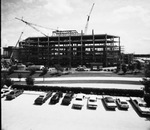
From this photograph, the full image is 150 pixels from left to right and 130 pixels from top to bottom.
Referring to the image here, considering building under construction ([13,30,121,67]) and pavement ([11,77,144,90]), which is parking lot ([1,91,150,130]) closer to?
pavement ([11,77,144,90])

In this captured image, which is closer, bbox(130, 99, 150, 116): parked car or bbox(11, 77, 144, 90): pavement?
bbox(130, 99, 150, 116): parked car

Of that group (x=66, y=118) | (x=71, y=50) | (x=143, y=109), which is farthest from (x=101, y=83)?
(x=71, y=50)

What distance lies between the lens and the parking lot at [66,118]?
15344 mm

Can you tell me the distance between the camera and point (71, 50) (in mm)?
89750

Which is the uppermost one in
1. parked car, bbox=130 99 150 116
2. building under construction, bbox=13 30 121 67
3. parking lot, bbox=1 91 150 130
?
building under construction, bbox=13 30 121 67

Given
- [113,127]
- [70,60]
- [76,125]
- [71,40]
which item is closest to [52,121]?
[76,125]

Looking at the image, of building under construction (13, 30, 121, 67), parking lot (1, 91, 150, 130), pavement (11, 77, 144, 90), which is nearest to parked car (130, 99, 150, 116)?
parking lot (1, 91, 150, 130)

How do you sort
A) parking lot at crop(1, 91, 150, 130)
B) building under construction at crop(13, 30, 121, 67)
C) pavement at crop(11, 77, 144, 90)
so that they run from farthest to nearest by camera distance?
building under construction at crop(13, 30, 121, 67)
pavement at crop(11, 77, 144, 90)
parking lot at crop(1, 91, 150, 130)

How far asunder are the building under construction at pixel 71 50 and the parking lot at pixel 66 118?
63302 millimetres

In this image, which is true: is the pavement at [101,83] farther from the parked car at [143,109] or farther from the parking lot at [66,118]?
the parking lot at [66,118]

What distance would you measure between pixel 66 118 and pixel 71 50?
245ft

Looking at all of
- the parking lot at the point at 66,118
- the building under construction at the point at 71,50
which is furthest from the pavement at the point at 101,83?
the building under construction at the point at 71,50

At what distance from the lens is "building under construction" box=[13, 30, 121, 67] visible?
84.9m

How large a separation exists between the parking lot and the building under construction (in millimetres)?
63302
